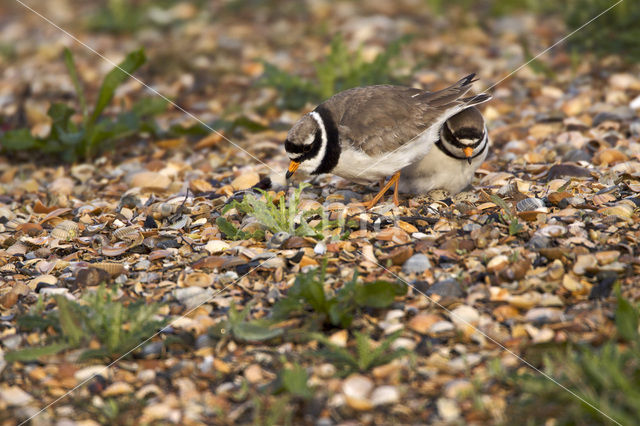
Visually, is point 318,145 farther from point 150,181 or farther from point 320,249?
point 150,181

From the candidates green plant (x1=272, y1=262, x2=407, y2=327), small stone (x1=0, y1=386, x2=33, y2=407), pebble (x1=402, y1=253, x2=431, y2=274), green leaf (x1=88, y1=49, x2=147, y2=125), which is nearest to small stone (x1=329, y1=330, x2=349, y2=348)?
green plant (x1=272, y1=262, x2=407, y2=327)

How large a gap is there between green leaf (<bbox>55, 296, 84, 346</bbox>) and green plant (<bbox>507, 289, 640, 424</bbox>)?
7.58 feet

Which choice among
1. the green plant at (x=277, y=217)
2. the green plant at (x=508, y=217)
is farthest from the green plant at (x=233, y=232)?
the green plant at (x=508, y=217)

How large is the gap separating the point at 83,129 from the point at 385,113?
343 cm

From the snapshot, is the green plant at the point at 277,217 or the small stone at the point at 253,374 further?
the green plant at the point at 277,217

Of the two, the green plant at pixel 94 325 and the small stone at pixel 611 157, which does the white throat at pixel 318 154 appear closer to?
the green plant at pixel 94 325

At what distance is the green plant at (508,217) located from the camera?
4.79 m

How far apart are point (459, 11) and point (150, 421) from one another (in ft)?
29.1

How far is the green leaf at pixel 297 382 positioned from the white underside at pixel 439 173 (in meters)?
2.61

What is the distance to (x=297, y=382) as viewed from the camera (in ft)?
11.5

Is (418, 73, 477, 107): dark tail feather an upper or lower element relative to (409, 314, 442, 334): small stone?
upper

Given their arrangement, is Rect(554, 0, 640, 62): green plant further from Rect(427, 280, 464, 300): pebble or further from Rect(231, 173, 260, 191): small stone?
Rect(427, 280, 464, 300): pebble

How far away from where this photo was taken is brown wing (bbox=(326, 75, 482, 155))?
547 cm

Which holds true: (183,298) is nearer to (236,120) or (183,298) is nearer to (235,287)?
(235,287)
